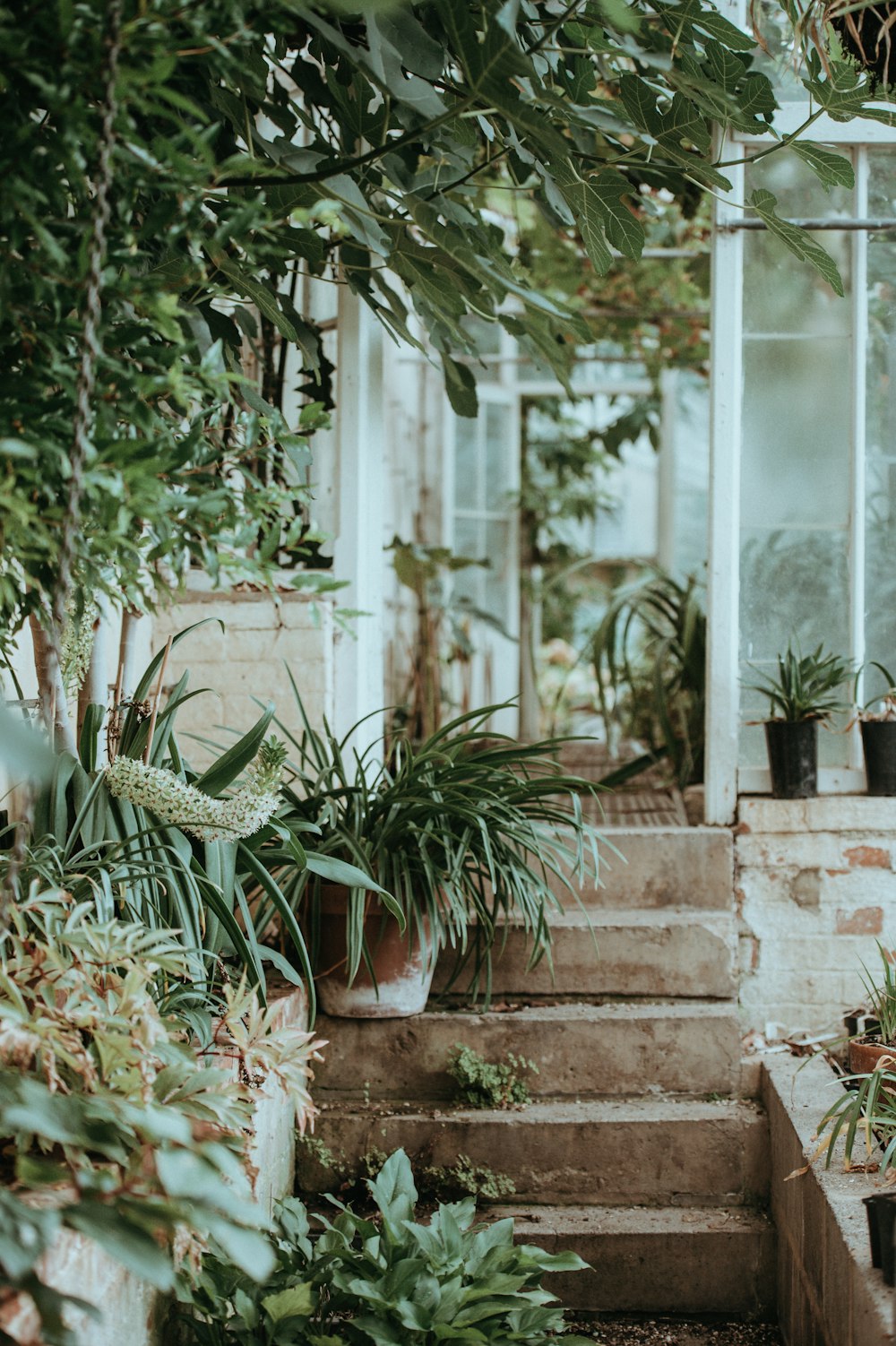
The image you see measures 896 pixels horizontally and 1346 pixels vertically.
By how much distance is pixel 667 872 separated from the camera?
9.14ft

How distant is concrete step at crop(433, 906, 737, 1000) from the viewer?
2.58 metres

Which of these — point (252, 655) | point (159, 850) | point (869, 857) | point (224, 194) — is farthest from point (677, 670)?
point (224, 194)

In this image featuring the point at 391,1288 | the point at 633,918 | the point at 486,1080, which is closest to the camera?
the point at 391,1288

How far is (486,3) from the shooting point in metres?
1.41

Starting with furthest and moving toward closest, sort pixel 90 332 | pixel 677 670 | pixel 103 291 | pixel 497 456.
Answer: pixel 497 456 → pixel 677 670 → pixel 103 291 → pixel 90 332

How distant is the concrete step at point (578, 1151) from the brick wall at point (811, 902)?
1.49 feet

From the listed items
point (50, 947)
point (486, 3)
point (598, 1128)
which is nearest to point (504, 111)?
point (486, 3)

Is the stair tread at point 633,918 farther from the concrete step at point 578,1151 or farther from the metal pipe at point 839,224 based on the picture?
the metal pipe at point 839,224

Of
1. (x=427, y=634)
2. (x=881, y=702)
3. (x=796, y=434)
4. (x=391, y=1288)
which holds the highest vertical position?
(x=796, y=434)

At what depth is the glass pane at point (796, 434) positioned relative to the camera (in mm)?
2867

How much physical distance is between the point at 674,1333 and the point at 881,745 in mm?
1394

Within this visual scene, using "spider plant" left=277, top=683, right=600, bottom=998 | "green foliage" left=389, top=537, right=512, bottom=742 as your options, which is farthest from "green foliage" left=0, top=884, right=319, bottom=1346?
"green foliage" left=389, top=537, right=512, bottom=742

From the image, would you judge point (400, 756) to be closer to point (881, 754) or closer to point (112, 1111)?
point (881, 754)

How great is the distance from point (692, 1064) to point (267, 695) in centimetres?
129
